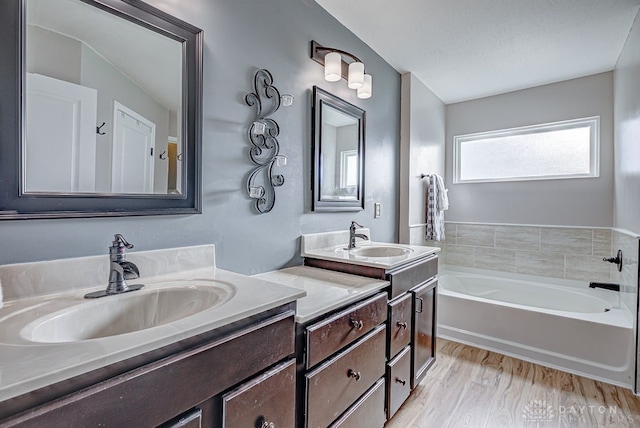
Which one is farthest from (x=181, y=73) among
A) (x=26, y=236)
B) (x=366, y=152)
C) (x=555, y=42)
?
(x=555, y=42)

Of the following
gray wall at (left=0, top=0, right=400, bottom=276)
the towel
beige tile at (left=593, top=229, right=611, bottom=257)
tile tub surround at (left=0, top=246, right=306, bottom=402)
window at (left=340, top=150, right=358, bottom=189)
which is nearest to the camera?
tile tub surround at (left=0, top=246, right=306, bottom=402)

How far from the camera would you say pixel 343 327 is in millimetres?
1121

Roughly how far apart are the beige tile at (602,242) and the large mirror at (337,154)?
224 cm

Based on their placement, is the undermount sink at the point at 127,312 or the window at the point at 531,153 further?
the window at the point at 531,153

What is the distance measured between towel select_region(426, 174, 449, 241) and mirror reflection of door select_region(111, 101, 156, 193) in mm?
2477

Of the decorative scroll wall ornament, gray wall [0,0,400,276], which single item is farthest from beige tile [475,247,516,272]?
the decorative scroll wall ornament

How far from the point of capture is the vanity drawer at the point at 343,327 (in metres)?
0.99

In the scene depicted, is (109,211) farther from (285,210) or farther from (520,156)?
(520,156)

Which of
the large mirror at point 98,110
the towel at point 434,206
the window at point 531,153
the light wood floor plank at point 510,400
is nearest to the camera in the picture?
the large mirror at point 98,110

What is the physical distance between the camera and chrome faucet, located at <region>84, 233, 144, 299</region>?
881 mm

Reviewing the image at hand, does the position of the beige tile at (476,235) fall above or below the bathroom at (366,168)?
below

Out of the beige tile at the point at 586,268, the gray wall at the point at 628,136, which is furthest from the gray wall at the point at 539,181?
the beige tile at the point at 586,268

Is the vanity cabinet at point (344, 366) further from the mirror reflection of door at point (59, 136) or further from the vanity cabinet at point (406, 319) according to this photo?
the mirror reflection of door at point (59, 136)

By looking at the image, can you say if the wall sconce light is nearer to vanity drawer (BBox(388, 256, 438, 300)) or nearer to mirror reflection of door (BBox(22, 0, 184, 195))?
mirror reflection of door (BBox(22, 0, 184, 195))
